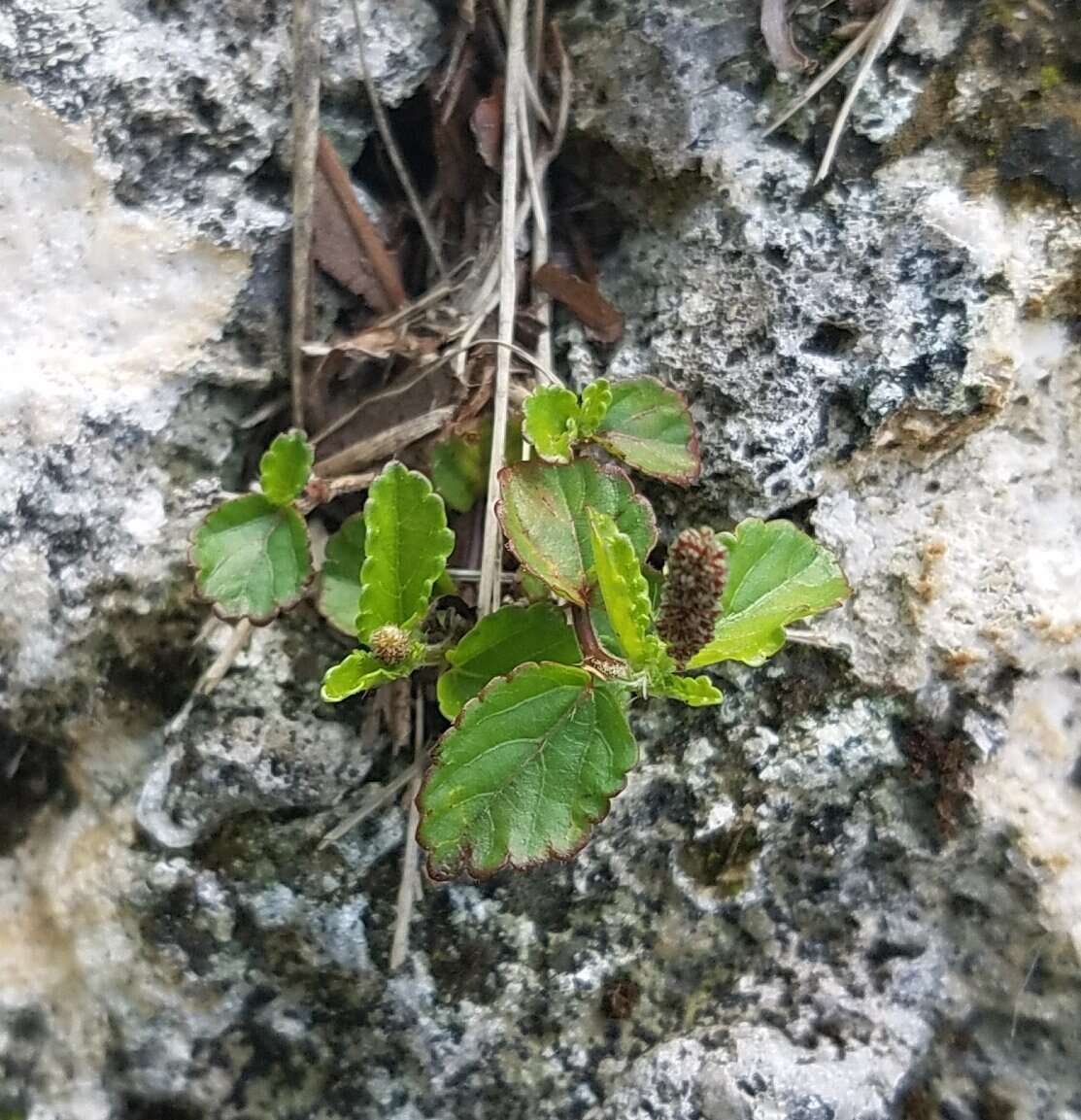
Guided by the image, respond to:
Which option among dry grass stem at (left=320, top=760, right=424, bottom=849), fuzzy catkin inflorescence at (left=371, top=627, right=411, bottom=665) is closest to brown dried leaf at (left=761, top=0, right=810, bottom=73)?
fuzzy catkin inflorescence at (left=371, top=627, right=411, bottom=665)

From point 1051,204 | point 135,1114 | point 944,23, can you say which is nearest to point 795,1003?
point 135,1114

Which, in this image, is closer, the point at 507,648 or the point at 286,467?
the point at 507,648

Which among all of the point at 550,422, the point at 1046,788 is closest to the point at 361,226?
the point at 550,422

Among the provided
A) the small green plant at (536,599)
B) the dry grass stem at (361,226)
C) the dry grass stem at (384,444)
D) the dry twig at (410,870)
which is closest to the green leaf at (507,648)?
the small green plant at (536,599)

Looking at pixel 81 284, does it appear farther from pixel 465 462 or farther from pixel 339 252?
pixel 465 462

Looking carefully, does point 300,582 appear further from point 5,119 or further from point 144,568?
point 5,119

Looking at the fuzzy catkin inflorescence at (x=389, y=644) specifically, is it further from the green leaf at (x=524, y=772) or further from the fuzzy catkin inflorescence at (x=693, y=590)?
the fuzzy catkin inflorescence at (x=693, y=590)

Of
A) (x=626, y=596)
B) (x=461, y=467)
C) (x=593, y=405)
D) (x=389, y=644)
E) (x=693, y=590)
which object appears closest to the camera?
(x=693, y=590)

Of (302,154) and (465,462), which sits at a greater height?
(302,154)
